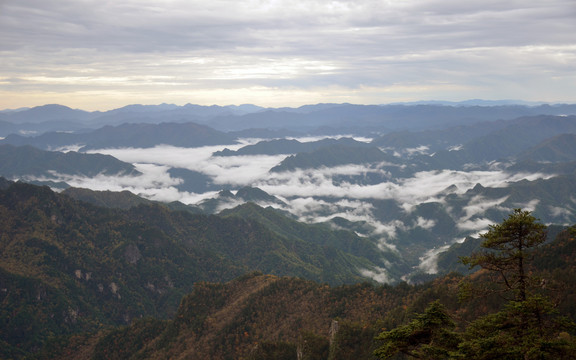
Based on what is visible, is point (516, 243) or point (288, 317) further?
point (288, 317)

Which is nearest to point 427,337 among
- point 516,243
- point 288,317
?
point 516,243

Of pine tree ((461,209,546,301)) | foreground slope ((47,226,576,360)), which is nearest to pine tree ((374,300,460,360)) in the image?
pine tree ((461,209,546,301))

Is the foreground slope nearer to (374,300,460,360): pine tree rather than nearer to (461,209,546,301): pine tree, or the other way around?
(461,209,546,301): pine tree

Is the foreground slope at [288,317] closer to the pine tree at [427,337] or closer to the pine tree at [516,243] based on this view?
the pine tree at [516,243]

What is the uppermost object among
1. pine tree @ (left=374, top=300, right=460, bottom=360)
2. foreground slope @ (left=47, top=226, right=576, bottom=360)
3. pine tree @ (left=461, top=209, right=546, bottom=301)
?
pine tree @ (left=461, top=209, right=546, bottom=301)

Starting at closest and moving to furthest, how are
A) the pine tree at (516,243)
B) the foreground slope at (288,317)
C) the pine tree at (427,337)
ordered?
1. the pine tree at (516,243)
2. the pine tree at (427,337)
3. the foreground slope at (288,317)

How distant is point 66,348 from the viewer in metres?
164

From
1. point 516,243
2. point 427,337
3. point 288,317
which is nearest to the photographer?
point 516,243

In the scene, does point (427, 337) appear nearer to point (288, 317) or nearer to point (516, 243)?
point (516, 243)

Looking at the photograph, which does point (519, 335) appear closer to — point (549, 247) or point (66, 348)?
point (549, 247)

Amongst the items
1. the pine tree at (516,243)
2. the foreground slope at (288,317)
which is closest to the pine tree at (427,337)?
the pine tree at (516,243)

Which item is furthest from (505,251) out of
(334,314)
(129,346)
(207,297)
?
(129,346)

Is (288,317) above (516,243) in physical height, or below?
below

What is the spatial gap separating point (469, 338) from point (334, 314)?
89.1m
